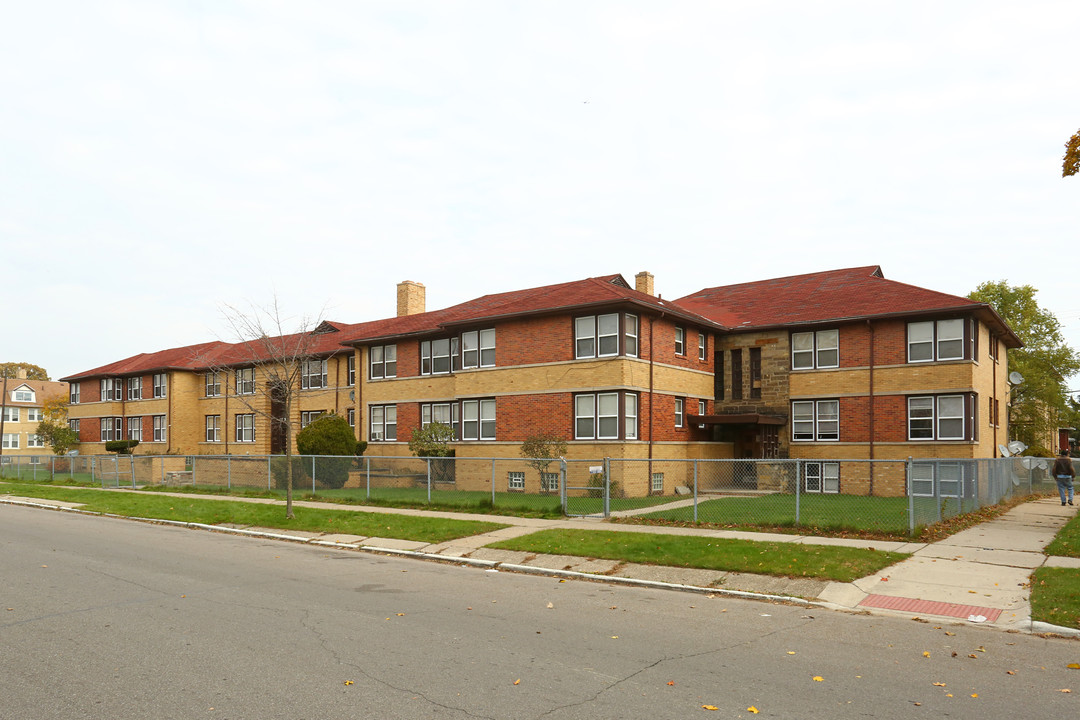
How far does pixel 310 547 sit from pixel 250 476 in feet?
62.8

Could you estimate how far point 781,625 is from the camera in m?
9.01

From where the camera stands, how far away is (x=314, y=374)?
134 ft

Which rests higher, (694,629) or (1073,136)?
(1073,136)

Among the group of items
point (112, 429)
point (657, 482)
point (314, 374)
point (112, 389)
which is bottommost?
point (657, 482)

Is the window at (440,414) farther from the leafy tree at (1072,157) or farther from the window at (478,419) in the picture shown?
the leafy tree at (1072,157)

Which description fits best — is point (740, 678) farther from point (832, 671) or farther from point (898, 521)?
→ point (898, 521)

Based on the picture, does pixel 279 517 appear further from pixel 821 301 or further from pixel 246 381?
pixel 246 381

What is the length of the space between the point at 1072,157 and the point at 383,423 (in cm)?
2797

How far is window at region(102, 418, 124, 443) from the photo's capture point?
51.9 meters

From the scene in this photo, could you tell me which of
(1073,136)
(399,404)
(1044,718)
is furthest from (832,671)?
(399,404)

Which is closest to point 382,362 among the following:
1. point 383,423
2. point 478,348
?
point 383,423

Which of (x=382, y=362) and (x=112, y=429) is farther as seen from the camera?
(x=112, y=429)

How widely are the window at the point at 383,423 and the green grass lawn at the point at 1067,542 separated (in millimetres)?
25140

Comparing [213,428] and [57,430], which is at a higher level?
[213,428]
